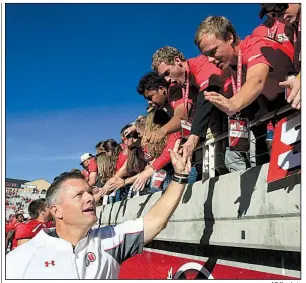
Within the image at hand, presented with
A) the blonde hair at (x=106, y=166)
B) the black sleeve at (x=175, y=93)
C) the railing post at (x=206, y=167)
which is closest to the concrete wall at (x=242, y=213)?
the railing post at (x=206, y=167)

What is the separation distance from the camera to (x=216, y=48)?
3.91 m

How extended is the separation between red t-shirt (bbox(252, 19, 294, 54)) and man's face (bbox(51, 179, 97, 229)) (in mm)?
1996


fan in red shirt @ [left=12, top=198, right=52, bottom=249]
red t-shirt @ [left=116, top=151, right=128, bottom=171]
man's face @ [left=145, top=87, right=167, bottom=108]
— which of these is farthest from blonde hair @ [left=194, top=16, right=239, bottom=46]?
red t-shirt @ [left=116, top=151, right=128, bottom=171]

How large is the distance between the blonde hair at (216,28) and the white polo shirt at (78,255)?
166cm

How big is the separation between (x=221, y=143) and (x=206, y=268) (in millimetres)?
1390

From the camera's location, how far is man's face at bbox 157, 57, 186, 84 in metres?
5.32

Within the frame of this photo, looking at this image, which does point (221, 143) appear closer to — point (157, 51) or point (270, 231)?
point (157, 51)

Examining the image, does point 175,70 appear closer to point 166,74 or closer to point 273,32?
point 166,74

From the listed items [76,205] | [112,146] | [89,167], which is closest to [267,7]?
[76,205]

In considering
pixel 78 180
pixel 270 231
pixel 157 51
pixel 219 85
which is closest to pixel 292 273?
pixel 270 231

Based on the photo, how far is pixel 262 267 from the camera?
3.69 meters

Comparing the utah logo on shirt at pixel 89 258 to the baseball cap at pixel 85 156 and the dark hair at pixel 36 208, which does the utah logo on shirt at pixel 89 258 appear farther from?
the baseball cap at pixel 85 156

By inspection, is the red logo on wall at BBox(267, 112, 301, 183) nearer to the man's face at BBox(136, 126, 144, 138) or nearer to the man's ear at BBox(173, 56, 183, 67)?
the man's ear at BBox(173, 56, 183, 67)

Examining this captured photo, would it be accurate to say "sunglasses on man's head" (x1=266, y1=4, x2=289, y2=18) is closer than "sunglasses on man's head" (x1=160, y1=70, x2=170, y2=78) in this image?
Yes
